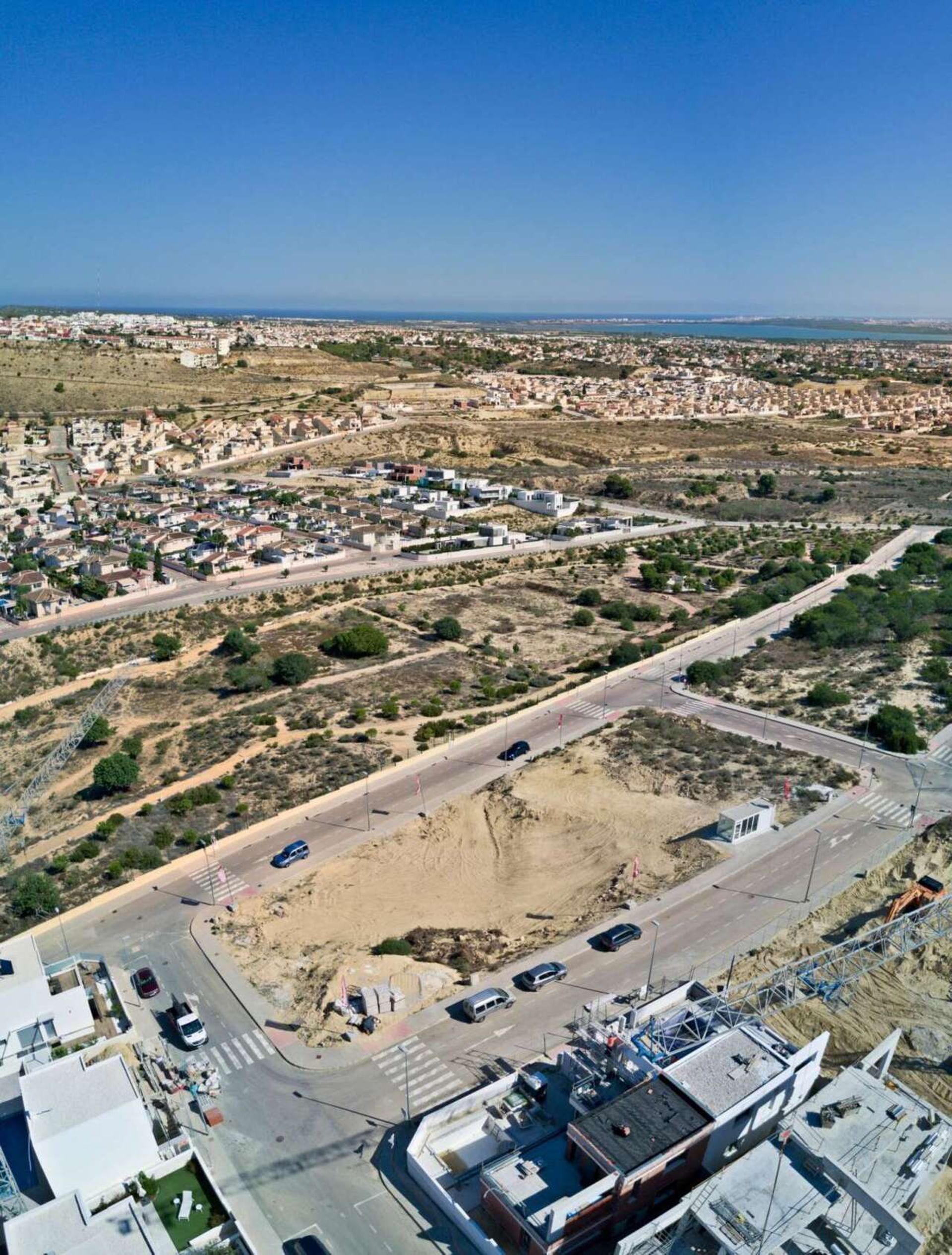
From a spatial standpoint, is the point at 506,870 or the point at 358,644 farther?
the point at 358,644

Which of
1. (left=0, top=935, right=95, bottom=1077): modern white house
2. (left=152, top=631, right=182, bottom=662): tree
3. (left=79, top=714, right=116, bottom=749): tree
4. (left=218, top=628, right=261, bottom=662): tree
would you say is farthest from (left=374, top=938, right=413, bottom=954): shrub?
(left=152, top=631, right=182, bottom=662): tree

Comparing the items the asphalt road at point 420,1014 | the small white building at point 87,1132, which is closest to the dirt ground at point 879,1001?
the asphalt road at point 420,1014

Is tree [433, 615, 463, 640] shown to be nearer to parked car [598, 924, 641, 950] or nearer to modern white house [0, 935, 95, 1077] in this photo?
parked car [598, 924, 641, 950]

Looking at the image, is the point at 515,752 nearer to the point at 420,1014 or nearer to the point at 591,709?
the point at 591,709

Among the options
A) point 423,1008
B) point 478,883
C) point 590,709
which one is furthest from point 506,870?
point 590,709

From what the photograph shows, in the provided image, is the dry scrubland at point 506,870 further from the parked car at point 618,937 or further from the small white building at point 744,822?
the parked car at point 618,937
